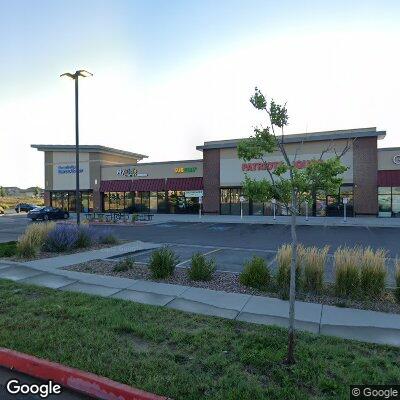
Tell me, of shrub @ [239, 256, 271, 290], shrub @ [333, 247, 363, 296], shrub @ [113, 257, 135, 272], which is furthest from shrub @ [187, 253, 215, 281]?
shrub @ [333, 247, 363, 296]

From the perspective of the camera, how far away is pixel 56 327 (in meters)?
5.29

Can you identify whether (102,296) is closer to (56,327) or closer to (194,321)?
(56,327)

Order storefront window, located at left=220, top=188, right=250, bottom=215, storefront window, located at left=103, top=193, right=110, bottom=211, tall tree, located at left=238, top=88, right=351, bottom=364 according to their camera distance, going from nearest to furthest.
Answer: tall tree, located at left=238, top=88, right=351, bottom=364
storefront window, located at left=220, top=188, right=250, bottom=215
storefront window, located at left=103, top=193, right=110, bottom=211

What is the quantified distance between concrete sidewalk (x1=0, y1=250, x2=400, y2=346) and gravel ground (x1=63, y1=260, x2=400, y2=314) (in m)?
0.32

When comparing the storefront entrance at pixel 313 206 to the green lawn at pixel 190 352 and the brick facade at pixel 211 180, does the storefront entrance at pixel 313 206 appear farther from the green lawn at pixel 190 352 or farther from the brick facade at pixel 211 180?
the green lawn at pixel 190 352

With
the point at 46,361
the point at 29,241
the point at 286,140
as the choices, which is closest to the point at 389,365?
the point at 46,361

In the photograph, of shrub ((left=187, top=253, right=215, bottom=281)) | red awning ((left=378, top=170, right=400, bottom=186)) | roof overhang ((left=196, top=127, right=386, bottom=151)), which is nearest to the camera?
shrub ((left=187, top=253, right=215, bottom=281))

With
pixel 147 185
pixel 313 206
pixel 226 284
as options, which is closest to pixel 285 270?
pixel 226 284

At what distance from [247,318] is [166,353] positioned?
188 centimetres

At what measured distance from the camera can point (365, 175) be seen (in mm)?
29766

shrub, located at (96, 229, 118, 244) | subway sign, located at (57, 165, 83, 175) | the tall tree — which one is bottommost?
shrub, located at (96, 229, 118, 244)

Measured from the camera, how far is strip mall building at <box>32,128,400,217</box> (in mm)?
29641

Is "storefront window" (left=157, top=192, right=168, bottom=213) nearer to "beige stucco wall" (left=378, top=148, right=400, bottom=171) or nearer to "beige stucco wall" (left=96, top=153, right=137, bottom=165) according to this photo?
"beige stucco wall" (left=96, top=153, right=137, bottom=165)

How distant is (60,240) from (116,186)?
29591mm
